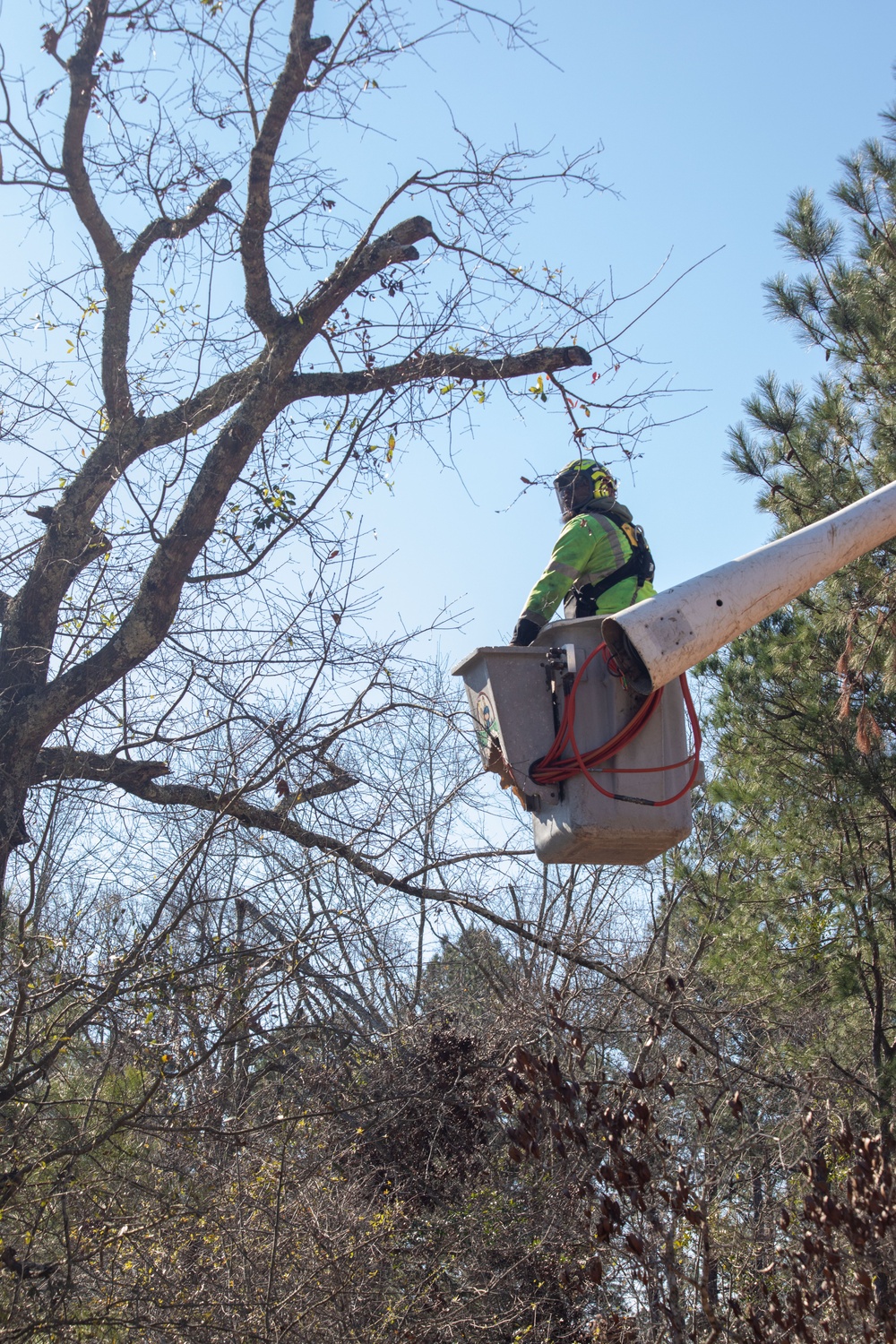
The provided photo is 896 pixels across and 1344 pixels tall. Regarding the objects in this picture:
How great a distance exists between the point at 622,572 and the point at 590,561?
0.40 feet

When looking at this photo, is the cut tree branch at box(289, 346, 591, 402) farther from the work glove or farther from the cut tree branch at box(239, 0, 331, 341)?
the work glove

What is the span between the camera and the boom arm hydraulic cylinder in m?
3.34

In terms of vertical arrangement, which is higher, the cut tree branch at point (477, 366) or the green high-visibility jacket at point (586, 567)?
the cut tree branch at point (477, 366)

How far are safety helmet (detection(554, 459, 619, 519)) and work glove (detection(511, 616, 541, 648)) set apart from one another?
513 mm

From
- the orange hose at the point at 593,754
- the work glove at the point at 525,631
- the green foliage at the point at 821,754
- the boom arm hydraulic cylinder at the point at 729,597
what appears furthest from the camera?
the green foliage at the point at 821,754

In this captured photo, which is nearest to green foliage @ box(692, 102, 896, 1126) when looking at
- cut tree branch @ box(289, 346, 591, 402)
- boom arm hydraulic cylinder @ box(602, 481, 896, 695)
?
cut tree branch @ box(289, 346, 591, 402)

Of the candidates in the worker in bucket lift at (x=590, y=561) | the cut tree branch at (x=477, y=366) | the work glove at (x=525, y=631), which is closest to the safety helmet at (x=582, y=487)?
the worker in bucket lift at (x=590, y=561)

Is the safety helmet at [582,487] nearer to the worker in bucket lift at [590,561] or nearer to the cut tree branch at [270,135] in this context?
the worker in bucket lift at [590,561]

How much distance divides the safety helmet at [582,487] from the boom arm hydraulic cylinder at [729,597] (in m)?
0.95

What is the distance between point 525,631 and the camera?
14.3ft

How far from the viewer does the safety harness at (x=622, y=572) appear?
451 centimetres

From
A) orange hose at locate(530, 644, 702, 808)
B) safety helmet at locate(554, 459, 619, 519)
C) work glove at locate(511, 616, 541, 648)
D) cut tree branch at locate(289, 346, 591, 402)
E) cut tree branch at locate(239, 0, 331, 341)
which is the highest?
cut tree branch at locate(239, 0, 331, 341)

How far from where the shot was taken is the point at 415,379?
6586 millimetres

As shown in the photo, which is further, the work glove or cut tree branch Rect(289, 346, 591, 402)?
cut tree branch Rect(289, 346, 591, 402)
